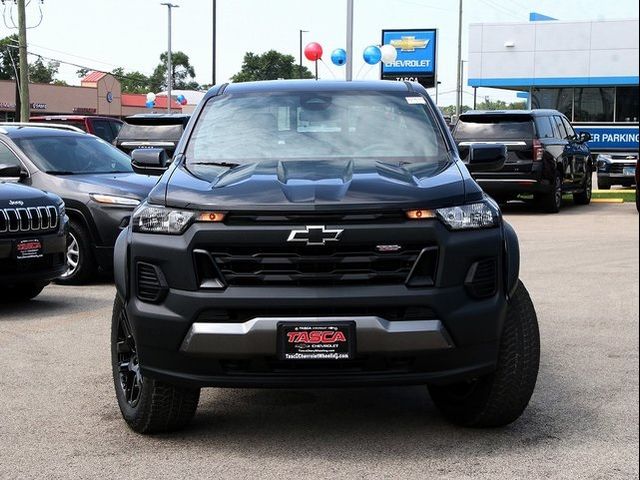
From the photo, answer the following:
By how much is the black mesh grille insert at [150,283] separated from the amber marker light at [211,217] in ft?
1.01

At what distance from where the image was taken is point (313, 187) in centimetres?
461

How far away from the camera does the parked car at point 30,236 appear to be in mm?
8664

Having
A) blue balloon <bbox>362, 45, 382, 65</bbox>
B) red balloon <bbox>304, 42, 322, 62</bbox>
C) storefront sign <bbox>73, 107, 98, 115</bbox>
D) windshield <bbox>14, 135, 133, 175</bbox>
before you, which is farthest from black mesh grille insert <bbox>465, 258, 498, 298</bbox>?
storefront sign <bbox>73, 107, 98, 115</bbox>

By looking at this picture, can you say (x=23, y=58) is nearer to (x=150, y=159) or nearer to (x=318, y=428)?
(x=150, y=159)

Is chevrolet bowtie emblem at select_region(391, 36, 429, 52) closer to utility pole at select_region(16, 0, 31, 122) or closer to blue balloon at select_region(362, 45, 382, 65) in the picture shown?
blue balloon at select_region(362, 45, 382, 65)

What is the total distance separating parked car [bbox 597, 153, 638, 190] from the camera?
78.2 ft

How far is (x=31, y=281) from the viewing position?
8.85 metres

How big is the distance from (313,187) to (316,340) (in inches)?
28.0

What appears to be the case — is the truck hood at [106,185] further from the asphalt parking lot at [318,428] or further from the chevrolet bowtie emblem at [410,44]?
the chevrolet bowtie emblem at [410,44]

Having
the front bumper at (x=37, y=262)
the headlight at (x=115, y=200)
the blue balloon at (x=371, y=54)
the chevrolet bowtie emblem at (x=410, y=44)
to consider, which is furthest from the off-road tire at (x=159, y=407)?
the chevrolet bowtie emblem at (x=410, y=44)

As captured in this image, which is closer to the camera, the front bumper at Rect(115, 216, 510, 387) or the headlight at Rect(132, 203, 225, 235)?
the front bumper at Rect(115, 216, 510, 387)

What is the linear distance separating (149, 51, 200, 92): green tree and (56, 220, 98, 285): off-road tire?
16482cm

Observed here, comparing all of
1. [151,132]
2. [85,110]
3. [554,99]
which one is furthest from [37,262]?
[85,110]

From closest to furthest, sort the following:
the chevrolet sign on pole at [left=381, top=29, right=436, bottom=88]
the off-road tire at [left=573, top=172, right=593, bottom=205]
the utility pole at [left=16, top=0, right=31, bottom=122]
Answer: the off-road tire at [left=573, top=172, right=593, bottom=205], the utility pole at [left=16, top=0, right=31, bottom=122], the chevrolet sign on pole at [left=381, top=29, right=436, bottom=88]
